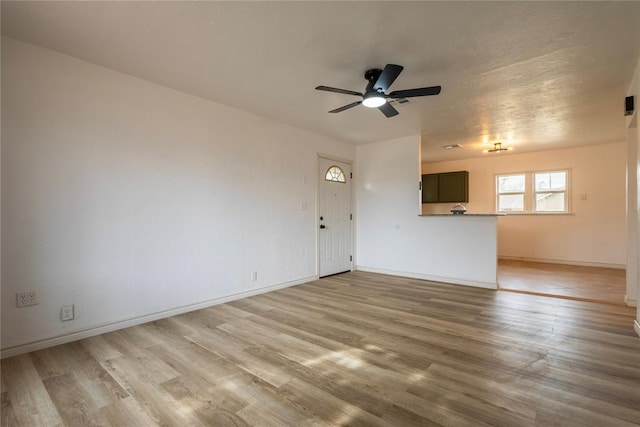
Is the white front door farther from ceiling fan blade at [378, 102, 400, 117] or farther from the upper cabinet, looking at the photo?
the upper cabinet

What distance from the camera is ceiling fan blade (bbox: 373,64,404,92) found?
2408 millimetres

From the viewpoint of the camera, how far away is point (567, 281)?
5.03 m

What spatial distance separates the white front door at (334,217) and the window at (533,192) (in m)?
4.33

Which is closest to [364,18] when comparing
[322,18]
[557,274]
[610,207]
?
[322,18]

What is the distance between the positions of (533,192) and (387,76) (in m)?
6.43

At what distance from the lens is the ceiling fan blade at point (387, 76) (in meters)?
2.41

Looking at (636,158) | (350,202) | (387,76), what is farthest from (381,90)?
(350,202)

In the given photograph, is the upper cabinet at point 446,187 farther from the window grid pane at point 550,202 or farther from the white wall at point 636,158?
the white wall at point 636,158

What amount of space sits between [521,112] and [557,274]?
3.41 m

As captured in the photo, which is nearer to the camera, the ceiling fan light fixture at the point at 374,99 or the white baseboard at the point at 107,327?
the white baseboard at the point at 107,327

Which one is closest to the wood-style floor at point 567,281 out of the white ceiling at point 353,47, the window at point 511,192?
the window at point 511,192

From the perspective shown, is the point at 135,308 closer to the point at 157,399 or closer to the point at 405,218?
the point at 157,399

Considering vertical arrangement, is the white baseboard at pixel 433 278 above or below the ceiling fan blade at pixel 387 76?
below

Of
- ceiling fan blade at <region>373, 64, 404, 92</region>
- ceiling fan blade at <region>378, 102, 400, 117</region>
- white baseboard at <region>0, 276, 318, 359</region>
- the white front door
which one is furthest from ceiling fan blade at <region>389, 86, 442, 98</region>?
white baseboard at <region>0, 276, 318, 359</region>
